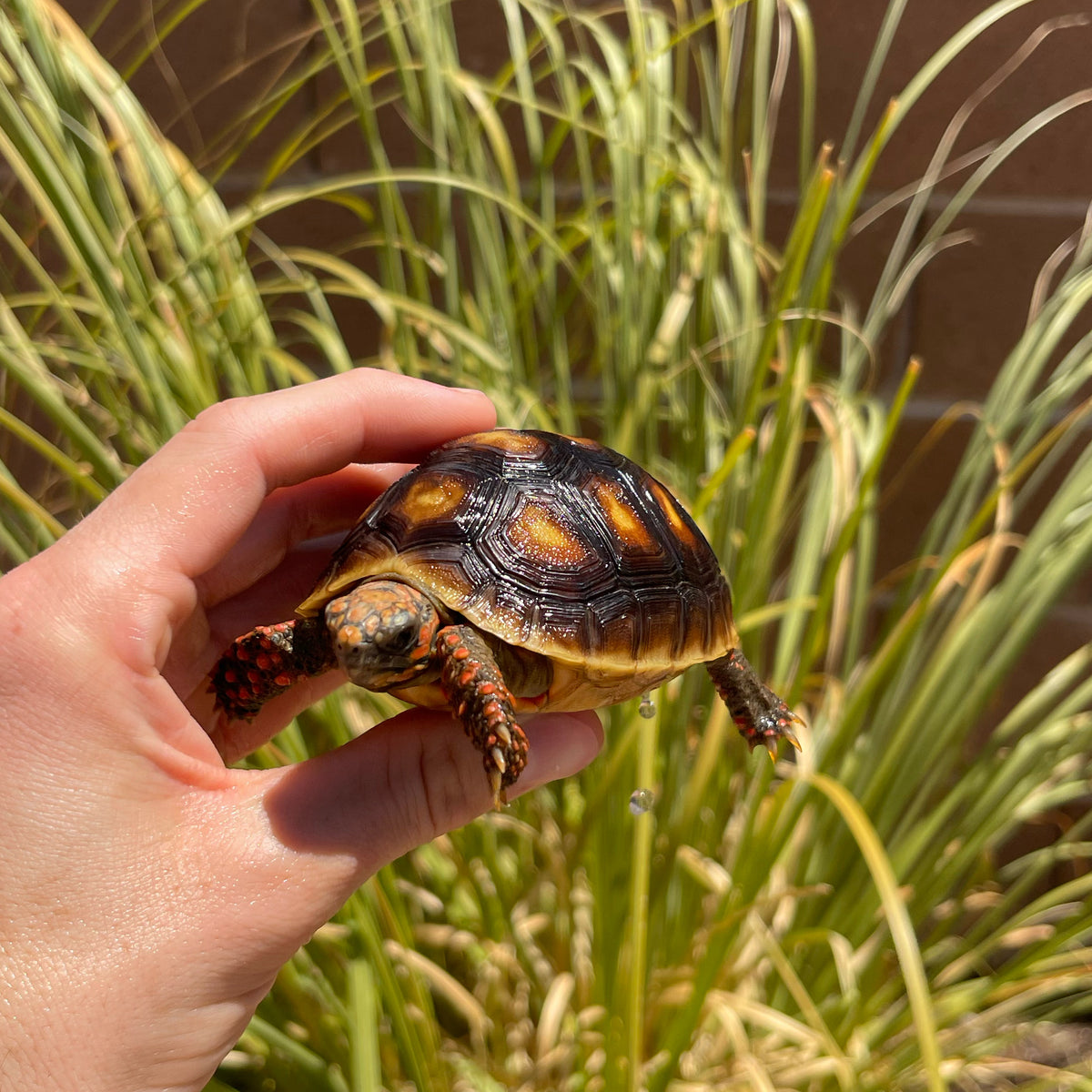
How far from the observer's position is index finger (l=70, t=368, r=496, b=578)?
1.60 ft

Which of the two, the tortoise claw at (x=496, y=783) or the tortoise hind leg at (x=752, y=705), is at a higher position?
the tortoise claw at (x=496, y=783)

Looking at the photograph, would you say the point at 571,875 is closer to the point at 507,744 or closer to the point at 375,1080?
the point at 375,1080

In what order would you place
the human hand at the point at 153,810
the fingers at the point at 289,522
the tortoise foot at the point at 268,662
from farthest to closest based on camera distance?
the fingers at the point at 289,522 → the tortoise foot at the point at 268,662 → the human hand at the point at 153,810

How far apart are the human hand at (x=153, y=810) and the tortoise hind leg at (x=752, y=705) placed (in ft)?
0.37

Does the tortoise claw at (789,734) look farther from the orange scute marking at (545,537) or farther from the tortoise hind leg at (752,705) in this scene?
the orange scute marking at (545,537)

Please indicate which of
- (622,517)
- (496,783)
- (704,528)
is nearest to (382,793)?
(496,783)

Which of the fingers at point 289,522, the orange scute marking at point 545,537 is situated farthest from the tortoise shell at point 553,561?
the fingers at point 289,522

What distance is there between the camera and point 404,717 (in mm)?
512

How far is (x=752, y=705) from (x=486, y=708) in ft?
0.72

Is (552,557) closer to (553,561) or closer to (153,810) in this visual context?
(553,561)

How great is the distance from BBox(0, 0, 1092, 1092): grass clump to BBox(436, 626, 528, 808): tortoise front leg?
179mm

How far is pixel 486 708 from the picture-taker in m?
0.43

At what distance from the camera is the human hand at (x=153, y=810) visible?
1.36 feet

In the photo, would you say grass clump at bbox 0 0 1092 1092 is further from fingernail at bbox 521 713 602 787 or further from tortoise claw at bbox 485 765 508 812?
tortoise claw at bbox 485 765 508 812
